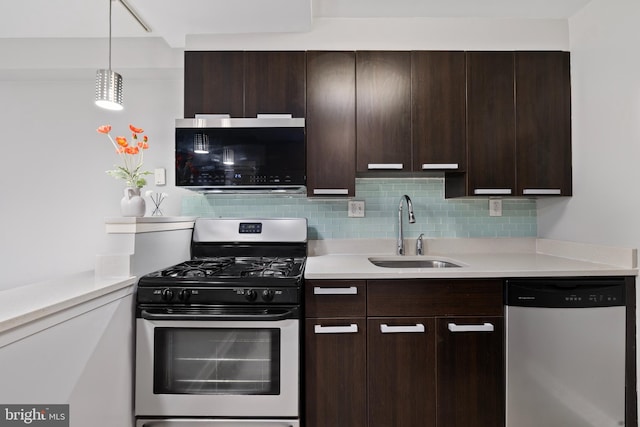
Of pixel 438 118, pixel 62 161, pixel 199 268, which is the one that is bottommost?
pixel 199 268

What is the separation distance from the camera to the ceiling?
1759 mm

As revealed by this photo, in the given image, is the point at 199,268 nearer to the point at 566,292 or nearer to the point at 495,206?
the point at 566,292

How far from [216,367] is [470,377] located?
3.98 ft

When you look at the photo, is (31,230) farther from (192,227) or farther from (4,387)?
(4,387)

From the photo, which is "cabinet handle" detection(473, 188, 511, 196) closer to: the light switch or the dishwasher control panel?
the dishwasher control panel

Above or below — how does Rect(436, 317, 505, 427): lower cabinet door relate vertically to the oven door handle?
below

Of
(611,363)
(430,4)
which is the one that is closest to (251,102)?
(430,4)

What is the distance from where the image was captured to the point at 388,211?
88.1 inches

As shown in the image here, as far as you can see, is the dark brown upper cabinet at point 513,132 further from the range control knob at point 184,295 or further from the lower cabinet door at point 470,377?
the range control knob at point 184,295

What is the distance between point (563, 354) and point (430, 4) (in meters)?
2.04

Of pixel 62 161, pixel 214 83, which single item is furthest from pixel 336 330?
pixel 62 161

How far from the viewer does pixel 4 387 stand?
896mm

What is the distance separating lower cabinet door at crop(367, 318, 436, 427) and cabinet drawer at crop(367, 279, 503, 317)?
0.09 metres

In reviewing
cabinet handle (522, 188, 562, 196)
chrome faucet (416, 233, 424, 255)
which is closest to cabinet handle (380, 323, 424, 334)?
chrome faucet (416, 233, 424, 255)
